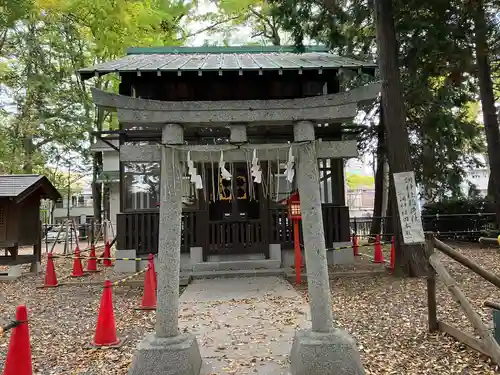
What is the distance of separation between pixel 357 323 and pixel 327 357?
2.30 metres

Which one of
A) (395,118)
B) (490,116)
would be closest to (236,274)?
(395,118)

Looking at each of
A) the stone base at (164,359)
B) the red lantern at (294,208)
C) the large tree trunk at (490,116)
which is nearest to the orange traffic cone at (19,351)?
the stone base at (164,359)

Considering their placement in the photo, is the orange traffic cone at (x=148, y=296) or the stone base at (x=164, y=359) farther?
the orange traffic cone at (x=148, y=296)

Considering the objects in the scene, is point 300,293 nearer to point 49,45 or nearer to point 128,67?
point 128,67

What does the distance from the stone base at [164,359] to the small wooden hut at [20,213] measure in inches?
372

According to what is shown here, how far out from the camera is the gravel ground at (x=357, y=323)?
4.80m

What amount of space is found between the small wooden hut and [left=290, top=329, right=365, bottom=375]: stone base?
1063 cm

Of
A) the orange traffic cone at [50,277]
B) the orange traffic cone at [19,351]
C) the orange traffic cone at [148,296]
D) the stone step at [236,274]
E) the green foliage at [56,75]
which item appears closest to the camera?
the orange traffic cone at [19,351]

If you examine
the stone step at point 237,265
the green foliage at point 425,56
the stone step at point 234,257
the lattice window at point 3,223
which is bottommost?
the stone step at point 237,265

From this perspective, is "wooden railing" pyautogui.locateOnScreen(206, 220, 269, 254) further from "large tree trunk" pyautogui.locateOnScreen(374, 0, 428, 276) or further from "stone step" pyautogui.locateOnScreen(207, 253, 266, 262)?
"large tree trunk" pyautogui.locateOnScreen(374, 0, 428, 276)

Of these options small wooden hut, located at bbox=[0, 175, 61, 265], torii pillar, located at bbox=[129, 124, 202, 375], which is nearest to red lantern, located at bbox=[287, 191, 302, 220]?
torii pillar, located at bbox=[129, 124, 202, 375]

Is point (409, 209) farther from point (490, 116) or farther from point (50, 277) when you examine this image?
point (50, 277)

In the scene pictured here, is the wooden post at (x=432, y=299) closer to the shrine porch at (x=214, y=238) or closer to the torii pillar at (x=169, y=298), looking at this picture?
the torii pillar at (x=169, y=298)

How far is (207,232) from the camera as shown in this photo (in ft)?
37.6
